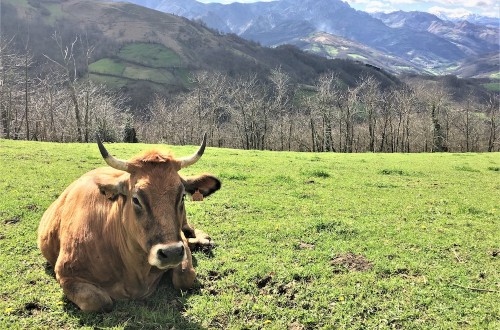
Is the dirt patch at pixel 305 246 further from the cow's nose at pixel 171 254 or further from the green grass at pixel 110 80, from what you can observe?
the green grass at pixel 110 80

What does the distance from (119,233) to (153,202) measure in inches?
49.1

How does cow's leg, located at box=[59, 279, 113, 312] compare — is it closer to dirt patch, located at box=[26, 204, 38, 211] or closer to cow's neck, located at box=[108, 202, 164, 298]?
cow's neck, located at box=[108, 202, 164, 298]

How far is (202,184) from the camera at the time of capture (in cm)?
616

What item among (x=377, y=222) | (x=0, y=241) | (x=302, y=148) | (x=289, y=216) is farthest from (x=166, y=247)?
(x=302, y=148)

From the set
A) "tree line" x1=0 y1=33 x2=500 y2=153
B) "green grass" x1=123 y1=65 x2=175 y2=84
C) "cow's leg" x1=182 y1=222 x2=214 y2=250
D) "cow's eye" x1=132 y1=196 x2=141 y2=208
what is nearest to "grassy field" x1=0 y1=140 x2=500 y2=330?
"cow's leg" x1=182 y1=222 x2=214 y2=250

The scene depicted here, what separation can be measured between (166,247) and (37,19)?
218340 mm

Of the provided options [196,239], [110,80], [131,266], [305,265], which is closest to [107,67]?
[110,80]

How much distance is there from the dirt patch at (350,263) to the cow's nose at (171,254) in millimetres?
3702

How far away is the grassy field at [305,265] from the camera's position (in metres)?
5.66

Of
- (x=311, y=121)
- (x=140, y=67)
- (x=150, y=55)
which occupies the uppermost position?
(x=150, y=55)

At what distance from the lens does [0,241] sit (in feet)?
26.3

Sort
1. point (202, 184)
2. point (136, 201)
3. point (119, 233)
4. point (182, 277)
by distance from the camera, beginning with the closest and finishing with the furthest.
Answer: point (136, 201) → point (119, 233) → point (202, 184) → point (182, 277)

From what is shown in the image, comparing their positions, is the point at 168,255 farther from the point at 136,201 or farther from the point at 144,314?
the point at 144,314

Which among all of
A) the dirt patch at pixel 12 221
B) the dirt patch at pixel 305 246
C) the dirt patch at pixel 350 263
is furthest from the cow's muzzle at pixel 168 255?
the dirt patch at pixel 12 221
